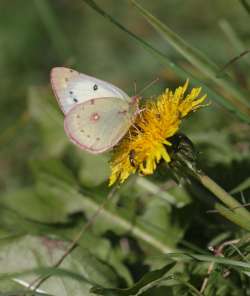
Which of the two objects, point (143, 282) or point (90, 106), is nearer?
point (143, 282)

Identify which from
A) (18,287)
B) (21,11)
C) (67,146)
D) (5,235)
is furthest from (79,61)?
(18,287)

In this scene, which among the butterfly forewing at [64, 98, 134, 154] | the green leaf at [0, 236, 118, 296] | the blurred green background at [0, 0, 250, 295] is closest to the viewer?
the butterfly forewing at [64, 98, 134, 154]

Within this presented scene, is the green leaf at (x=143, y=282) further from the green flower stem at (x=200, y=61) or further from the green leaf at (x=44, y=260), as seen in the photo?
the green flower stem at (x=200, y=61)

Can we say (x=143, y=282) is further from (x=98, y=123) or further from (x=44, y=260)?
(x=98, y=123)

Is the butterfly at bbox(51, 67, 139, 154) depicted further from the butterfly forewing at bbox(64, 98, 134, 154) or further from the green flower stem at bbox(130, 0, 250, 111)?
the green flower stem at bbox(130, 0, 250, 111)

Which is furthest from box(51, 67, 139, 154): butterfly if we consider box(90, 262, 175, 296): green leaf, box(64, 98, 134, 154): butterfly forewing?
box(90, 262, 175, 296): green leaf

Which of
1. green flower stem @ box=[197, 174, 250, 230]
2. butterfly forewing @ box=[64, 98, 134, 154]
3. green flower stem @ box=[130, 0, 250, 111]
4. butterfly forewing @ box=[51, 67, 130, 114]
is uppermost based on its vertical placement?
green flower stem @ box=[130, 0, 250, 111]

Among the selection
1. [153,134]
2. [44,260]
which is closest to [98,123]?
[153,134]
